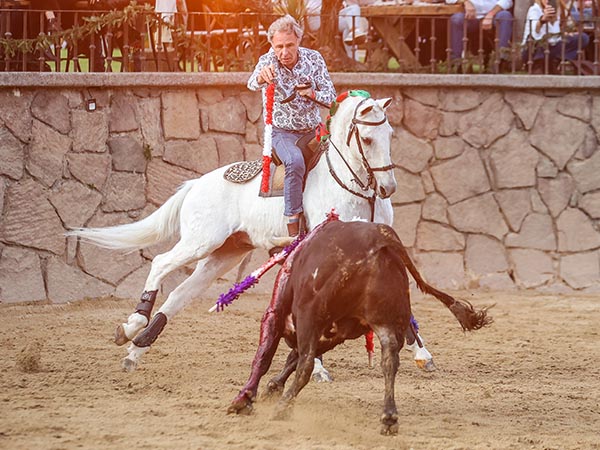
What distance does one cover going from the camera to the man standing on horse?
813 cm

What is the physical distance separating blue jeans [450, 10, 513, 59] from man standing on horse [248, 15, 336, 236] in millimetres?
3934

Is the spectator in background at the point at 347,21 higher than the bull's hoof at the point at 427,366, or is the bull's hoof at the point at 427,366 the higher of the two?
the spectator in background at the point at 347,21

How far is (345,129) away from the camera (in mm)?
8062

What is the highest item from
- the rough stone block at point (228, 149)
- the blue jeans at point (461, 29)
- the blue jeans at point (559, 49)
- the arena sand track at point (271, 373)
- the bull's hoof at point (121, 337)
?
the blue jeans at point (461, 29)

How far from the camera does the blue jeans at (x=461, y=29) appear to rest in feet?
39.3

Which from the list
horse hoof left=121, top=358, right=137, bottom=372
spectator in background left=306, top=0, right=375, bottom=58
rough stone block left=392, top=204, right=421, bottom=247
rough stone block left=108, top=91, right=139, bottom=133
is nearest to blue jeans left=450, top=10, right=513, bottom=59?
spectator in background left=306, top=0, right=375, bottom=58

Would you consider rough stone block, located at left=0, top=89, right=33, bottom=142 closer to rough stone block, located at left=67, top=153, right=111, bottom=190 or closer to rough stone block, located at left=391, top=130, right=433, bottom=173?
rough stone block, located at left=67, top=153, right=111, bottom=190

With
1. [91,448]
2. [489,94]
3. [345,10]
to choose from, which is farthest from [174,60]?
[91,448]

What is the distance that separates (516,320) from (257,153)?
9.01 feet

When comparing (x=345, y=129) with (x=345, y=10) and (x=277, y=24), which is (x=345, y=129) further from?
(x=345, y=10)

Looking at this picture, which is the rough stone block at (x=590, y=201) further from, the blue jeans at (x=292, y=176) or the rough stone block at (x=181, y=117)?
the blue jeans at (x=292, y=176)

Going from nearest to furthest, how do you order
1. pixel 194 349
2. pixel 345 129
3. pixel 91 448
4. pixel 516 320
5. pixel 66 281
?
1. pixel 91 448
2. pixel 345 129
3. pixel 194 349
4. pixel 516 320
5. pixel 66 281

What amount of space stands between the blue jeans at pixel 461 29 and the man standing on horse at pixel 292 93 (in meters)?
3.93

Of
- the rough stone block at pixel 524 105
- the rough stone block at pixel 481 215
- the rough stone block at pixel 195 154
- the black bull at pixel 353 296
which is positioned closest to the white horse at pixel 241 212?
the black bull at pixel 353 296
